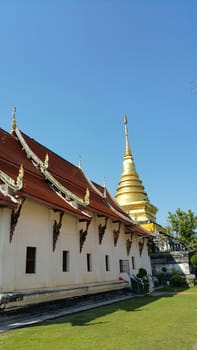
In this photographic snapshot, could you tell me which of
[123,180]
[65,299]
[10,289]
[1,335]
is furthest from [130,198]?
[1,335]

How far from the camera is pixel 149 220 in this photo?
25922 millimetres

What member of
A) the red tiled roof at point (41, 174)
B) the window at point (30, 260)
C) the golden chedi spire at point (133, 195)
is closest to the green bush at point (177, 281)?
the red tiled roof at point (41, 174)

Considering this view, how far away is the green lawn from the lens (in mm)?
5230

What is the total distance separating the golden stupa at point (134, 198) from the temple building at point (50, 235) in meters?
7.11

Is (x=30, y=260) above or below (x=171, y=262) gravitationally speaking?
above

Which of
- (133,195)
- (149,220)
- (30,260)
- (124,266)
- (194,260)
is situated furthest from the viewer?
(133,195)

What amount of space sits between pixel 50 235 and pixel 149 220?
53.3ft

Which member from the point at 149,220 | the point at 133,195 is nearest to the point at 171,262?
the point at 149,220

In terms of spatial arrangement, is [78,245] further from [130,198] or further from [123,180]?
[123,180]

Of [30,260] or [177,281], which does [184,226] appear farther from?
[30,260]

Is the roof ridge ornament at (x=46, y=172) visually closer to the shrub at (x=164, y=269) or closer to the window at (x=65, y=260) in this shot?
the window at (x=65, y=260)

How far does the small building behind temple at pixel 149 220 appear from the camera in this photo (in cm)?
2194

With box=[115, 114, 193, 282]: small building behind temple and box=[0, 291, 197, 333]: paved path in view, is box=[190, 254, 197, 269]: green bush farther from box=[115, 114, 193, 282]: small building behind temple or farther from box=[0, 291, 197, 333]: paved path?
box=[0, 291, 197, 333]: paved path

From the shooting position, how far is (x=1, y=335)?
623 centimetres
